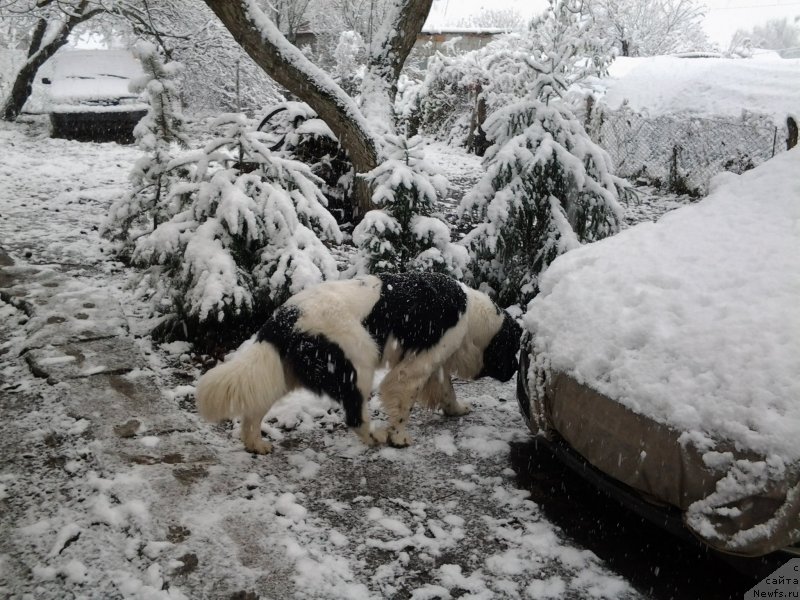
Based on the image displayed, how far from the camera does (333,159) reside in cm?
744

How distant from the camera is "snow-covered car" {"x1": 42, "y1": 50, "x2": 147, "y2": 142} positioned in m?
12.1

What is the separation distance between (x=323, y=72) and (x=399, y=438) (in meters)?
4.57

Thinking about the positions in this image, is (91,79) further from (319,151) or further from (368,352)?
(368,352)

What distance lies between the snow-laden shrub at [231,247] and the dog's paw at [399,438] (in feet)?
4.50

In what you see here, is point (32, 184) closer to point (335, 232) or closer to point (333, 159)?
point (333, 159)

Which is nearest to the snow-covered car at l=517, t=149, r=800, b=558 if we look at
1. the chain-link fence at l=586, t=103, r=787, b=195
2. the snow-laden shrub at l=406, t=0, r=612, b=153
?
the chain-link fence at l=586, t=103, r=787, b=195

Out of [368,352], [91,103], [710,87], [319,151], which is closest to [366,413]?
[368,352]

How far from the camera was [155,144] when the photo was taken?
5199mm

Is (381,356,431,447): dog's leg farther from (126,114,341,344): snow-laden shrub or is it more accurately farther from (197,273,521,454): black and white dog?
(126,114,341,344): snow-laden shrub

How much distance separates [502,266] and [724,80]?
8042mm

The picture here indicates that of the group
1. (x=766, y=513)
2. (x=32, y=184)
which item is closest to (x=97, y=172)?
(x=32, y=184)

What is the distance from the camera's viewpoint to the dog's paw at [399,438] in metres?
3.47

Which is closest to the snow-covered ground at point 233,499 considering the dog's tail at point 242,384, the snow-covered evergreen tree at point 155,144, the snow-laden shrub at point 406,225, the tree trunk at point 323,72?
the dog's tail at point 242,384

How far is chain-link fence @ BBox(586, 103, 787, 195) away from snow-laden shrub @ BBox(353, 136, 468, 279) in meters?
7.20
